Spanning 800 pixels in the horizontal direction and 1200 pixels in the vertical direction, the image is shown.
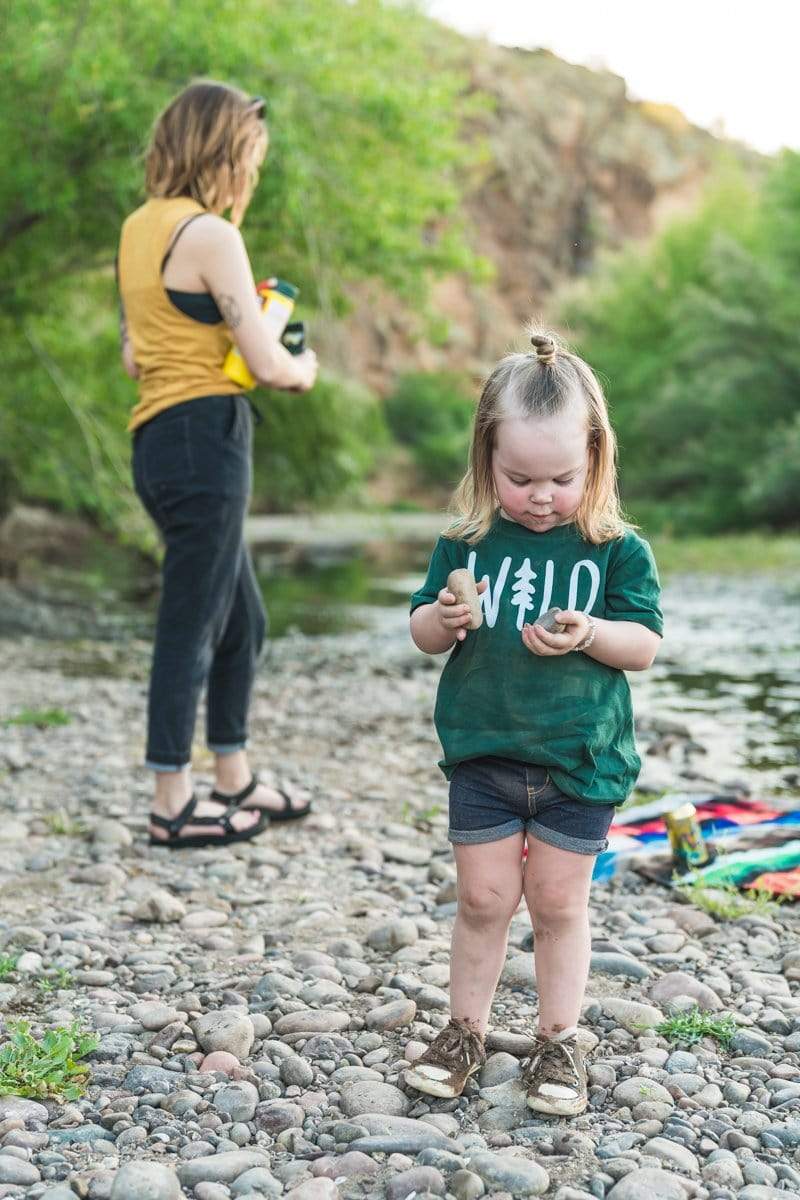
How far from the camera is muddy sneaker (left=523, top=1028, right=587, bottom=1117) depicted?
2.30 metres

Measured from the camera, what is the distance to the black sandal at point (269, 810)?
4.26 m

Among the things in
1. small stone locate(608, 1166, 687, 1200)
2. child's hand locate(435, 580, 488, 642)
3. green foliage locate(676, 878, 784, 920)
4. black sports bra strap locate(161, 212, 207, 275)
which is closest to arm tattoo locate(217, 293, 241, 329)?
black sports bra strap locate(161, 212, 207, 275)

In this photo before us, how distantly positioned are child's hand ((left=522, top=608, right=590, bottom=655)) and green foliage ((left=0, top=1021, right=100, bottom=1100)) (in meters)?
1.17

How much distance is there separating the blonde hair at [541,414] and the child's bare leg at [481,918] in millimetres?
600

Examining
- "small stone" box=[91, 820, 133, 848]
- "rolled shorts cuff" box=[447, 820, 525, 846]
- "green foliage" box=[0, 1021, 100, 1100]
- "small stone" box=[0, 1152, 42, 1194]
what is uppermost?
"rolled shorts cuff" box=[447, 820, 525, 846]

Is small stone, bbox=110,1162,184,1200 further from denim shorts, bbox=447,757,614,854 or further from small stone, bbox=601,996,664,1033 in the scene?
small stone, bbox=601,996,664,1033

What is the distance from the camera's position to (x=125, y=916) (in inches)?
135

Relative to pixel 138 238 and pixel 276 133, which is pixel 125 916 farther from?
pixel 276 133

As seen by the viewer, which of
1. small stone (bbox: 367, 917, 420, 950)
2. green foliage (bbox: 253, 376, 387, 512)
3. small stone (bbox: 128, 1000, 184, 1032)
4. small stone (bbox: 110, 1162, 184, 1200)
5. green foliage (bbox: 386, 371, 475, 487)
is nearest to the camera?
small stone (bbox: 110, 1162, 184, 1200)

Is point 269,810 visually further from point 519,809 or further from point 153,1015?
point 519,809

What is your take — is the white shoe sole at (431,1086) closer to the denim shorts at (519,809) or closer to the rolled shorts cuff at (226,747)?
the denim shorts at (519,809)

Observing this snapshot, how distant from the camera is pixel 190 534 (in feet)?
12.7

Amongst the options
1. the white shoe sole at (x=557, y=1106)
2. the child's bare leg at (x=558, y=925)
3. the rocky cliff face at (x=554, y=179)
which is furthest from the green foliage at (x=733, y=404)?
the rocky cliff face at (x=554, y=179)

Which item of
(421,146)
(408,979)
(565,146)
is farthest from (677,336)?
(565,146)
